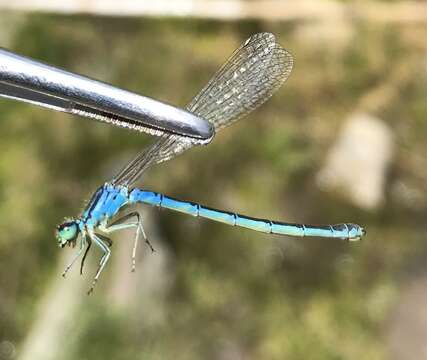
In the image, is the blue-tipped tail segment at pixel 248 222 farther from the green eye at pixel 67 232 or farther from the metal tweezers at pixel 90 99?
the metal tweezers at pixel 90 99

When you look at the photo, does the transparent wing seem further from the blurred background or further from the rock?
the rock

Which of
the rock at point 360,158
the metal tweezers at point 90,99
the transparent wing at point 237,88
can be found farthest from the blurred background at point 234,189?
the metal tweezers at point 90,99

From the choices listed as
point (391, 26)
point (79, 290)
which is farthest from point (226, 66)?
point (391, 26)

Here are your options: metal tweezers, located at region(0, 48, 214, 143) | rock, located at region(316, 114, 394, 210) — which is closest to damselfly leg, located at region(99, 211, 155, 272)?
metal tweezers, located at region(0, 48, 214, 143)

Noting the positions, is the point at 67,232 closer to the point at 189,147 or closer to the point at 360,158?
the point at 189,147

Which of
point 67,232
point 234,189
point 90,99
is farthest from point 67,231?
point 234,189

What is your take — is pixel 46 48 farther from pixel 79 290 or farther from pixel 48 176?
pixel 79 290
